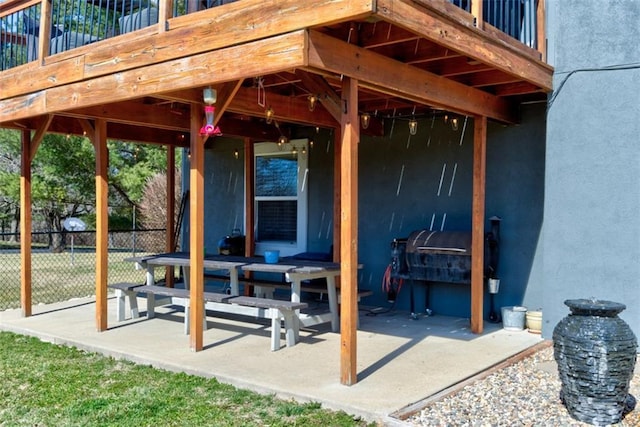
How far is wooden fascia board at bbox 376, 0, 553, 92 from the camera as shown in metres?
3.68

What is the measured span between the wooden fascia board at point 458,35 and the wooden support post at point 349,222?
2.01 ft

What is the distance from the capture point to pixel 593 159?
5.64 metres

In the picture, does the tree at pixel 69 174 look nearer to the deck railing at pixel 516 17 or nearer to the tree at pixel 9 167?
the tree at pixel 9 167

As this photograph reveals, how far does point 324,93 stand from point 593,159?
293 cm

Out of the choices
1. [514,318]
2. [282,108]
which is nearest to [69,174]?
[282,108]

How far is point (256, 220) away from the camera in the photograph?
8.93 m

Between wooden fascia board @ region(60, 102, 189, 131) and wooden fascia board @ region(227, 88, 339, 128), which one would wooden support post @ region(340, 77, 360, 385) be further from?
wooden fascia board @ region(60, 102, 189, 131)

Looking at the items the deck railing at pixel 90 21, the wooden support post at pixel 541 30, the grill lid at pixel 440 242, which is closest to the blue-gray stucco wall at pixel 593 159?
the wooden support post at pixel 541 30

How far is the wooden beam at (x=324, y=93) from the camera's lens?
427 centimetres

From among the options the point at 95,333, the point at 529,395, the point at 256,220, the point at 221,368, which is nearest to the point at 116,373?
the point at 221,368

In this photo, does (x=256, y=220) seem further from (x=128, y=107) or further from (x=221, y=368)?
(x=221, y=368)

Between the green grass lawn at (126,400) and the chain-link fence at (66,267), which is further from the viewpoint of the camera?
the chain-link fence at (66,267)

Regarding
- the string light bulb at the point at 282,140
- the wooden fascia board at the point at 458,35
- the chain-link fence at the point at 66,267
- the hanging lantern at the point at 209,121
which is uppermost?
the wooden fascia board at the point at 458,35

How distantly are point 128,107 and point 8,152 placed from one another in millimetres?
14413
